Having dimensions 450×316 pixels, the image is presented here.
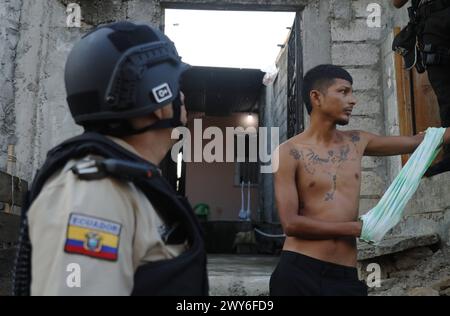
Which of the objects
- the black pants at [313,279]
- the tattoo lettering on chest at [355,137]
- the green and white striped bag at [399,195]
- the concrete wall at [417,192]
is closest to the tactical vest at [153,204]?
the black pants at [313,279]

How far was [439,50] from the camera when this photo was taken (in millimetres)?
2996

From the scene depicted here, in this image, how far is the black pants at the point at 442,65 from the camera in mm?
2979

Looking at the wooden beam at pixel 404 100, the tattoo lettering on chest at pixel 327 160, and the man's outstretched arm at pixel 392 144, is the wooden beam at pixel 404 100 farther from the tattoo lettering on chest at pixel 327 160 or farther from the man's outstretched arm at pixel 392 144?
the tattoo lettering on chest at pixel 327 160

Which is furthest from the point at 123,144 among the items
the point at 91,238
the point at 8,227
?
the point at 8,227

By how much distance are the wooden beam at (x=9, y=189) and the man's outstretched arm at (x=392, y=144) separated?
2613mm

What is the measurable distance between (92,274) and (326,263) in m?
1.61

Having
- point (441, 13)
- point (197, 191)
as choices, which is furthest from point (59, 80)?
point (197, 191)

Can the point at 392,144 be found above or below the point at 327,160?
above

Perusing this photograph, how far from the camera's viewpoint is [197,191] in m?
16.3

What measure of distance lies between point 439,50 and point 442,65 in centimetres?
10

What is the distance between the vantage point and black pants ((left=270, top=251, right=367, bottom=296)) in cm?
223

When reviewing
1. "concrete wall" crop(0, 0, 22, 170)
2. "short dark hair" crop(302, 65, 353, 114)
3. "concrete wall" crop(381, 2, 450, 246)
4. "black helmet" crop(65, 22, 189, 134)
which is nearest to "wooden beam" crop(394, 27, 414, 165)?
"concrete wall" crop(381, 2, 450, 246)

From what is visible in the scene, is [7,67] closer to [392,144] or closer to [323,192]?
[323,192]
